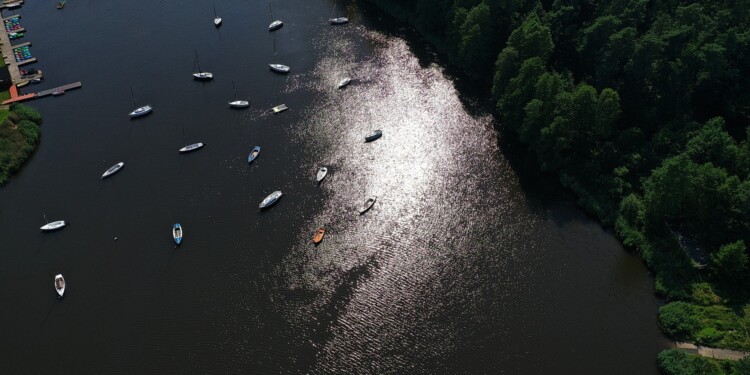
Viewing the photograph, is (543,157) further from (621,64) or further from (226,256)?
(226,256)

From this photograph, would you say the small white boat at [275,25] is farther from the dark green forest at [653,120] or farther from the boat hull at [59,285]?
the boat hull at [59,285]

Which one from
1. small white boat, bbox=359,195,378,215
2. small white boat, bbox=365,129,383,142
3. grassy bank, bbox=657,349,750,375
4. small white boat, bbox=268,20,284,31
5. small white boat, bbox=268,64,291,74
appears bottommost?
grassy bank, bbox=657,349,750,375

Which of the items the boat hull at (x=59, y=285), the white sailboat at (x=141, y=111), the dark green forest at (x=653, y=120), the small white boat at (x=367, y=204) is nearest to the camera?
the dark green forest at (x=653, y=120)

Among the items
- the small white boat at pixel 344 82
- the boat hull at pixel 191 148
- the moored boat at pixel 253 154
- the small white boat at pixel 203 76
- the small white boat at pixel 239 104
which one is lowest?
the moored boat at pixel 253 154

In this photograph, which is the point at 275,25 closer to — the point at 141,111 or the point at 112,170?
the point at 141,111

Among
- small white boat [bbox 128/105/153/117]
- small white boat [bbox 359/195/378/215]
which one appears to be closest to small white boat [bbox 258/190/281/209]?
small white boat [bbox 359/195/378/215]

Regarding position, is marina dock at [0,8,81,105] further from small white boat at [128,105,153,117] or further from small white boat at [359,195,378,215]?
small white boat at [359,195,378,215]

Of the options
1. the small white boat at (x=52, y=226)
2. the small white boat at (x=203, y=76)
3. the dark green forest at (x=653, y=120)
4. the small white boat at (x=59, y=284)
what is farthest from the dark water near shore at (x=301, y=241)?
the dark green forest at (x=653, y=120)
